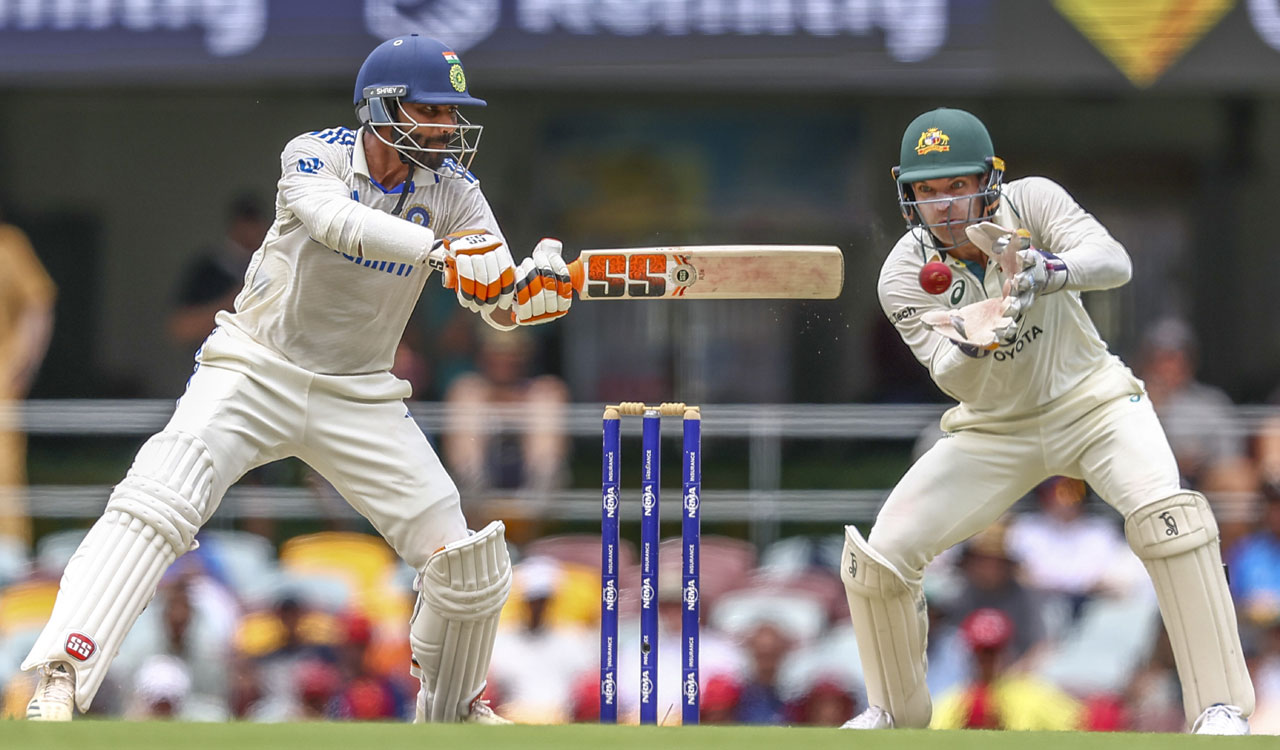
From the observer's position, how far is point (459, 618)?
3.78m

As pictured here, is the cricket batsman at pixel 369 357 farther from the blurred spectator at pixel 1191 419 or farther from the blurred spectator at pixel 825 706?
the blurred spectator at pixel 1191 419

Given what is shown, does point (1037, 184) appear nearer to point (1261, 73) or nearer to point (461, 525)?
point (461, 525)

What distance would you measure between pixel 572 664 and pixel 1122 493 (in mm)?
2148

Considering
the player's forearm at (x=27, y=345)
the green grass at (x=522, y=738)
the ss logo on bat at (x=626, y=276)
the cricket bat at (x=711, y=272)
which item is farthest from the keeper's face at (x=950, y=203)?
the player's forearm at (x=27, y=345)

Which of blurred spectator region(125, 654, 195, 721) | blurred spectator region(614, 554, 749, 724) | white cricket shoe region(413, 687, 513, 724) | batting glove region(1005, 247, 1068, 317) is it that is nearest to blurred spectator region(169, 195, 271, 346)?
blurred spectator region(125, 654, 195, 721)

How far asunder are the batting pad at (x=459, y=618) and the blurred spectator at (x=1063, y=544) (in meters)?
2.20

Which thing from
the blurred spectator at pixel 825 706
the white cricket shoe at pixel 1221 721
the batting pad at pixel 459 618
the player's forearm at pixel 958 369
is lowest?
the blurred spectator at pixel 825 706

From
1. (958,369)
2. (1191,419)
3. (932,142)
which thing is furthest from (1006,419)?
(1191,419)

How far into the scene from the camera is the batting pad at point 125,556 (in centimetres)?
332

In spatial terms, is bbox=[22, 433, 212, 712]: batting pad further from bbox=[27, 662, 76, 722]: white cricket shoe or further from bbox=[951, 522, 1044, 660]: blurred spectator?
bbox=[951, 522, 1044, 660]: blurred spectator

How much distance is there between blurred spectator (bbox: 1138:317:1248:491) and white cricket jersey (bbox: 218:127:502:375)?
291 cm

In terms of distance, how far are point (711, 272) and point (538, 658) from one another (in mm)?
1959

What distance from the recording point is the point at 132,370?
7230 mm

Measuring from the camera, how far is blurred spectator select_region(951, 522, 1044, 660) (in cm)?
539
